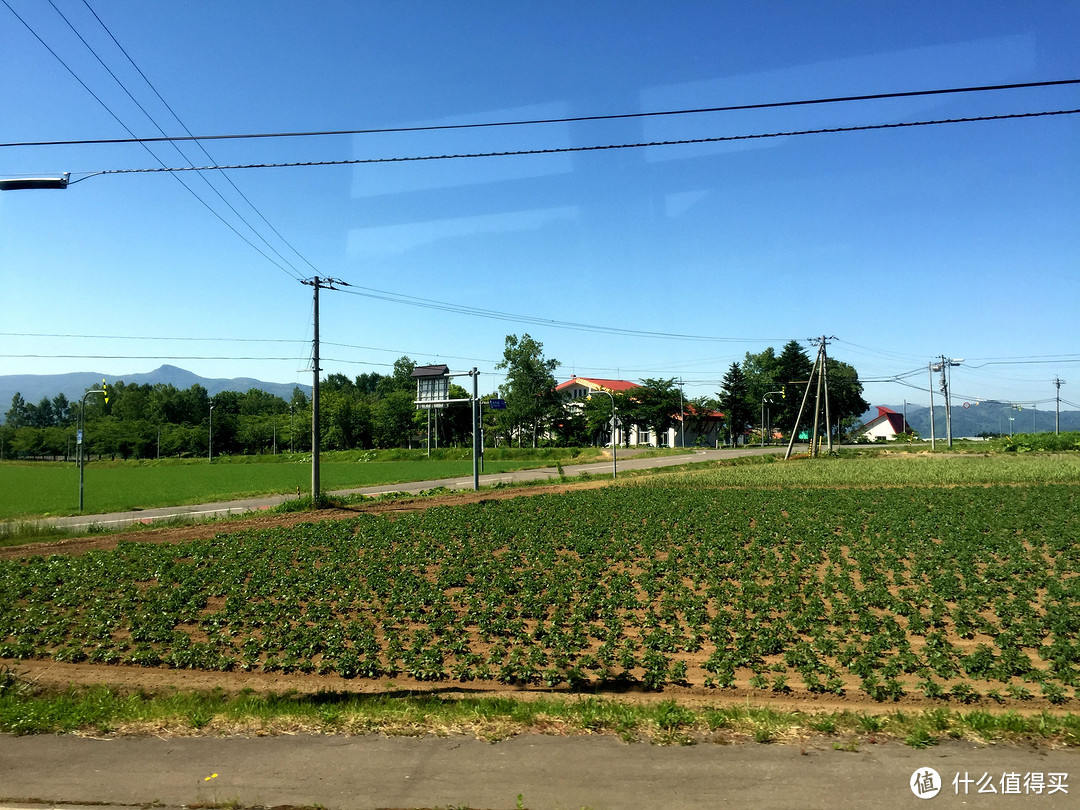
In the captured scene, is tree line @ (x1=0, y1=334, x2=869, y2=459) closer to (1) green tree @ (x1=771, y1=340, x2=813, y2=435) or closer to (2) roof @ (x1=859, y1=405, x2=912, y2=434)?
(1) green tree @ (x1=771, y1=340, x2=813, y2=435)

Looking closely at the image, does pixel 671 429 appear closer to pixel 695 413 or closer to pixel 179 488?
pixel 695 413

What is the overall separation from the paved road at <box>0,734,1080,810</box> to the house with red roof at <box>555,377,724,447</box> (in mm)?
79870

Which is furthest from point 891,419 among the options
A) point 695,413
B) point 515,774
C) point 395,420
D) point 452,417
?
point 515,774

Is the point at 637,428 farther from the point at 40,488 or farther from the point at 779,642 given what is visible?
the point at 779,642

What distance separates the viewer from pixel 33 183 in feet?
29.1

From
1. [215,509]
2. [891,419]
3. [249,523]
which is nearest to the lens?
[249,523]

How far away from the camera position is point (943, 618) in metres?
10.6

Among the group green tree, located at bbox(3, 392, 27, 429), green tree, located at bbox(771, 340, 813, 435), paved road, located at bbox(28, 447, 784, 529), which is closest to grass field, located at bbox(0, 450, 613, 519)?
paved road, located at bbox(28, 447, 784, 529)

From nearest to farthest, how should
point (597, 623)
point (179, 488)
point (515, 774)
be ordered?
1. point (515, 774)
2. point (597, 623)
3. point (179, 488)

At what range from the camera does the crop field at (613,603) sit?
8422 mm

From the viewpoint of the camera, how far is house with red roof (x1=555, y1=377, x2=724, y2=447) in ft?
296

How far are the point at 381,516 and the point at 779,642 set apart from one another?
59.5ft

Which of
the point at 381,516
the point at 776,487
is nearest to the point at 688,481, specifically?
the point at 776,487

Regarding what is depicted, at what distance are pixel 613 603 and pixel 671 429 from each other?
82.3 m
